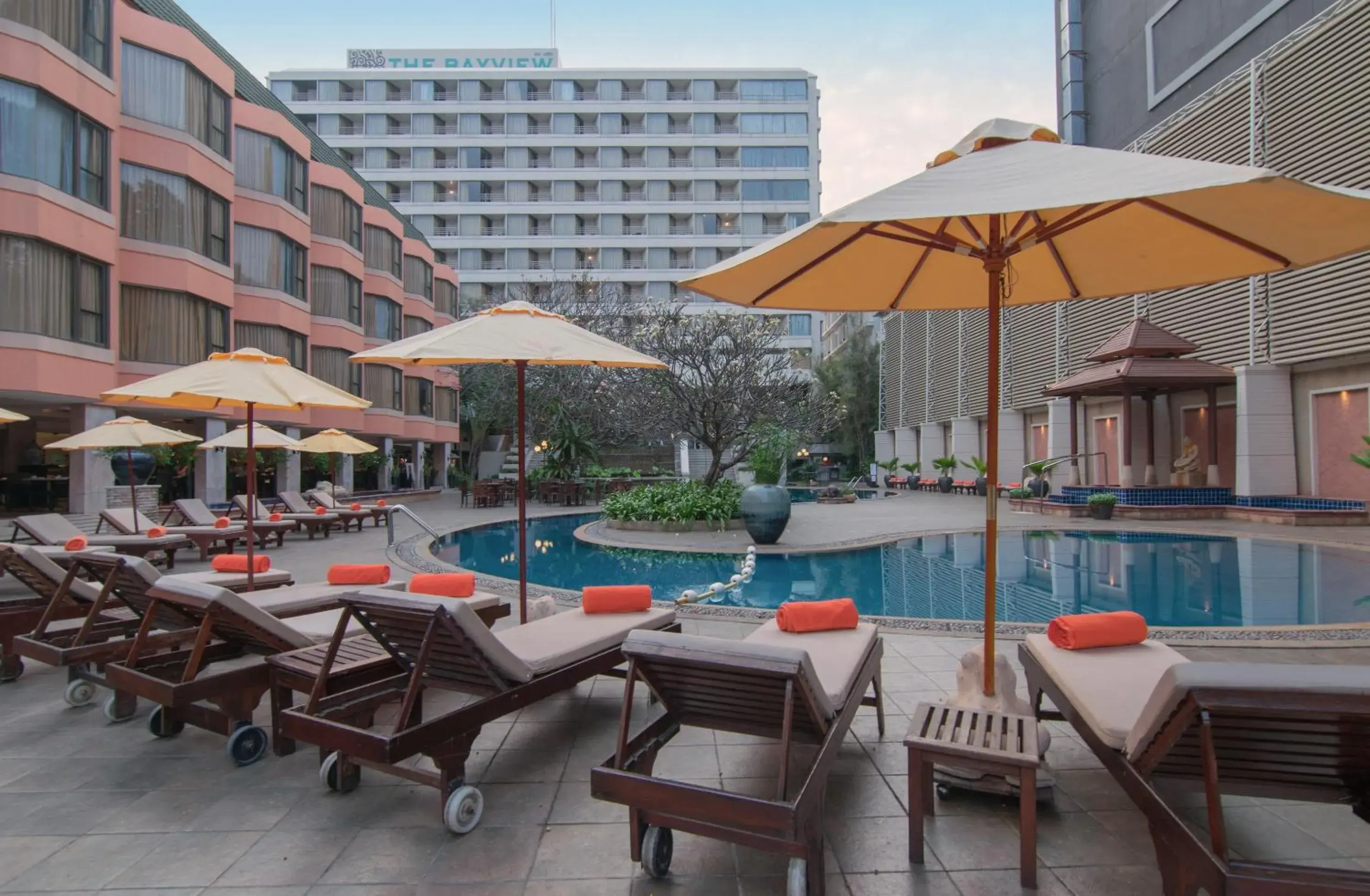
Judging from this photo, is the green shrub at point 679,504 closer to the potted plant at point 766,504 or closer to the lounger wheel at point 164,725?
the potted plant at point 766,504

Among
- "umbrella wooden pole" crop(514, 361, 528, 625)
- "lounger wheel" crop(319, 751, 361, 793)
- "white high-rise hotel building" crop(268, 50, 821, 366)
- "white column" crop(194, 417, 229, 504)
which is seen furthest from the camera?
"white high-rise hotel building" crop(268, 50, 821, 366)

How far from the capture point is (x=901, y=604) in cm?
826

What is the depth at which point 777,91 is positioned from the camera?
50.8m

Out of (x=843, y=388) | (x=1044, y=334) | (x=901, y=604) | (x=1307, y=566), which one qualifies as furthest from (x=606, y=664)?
(x=843, y=388)

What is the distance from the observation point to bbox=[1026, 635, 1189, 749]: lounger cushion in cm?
278

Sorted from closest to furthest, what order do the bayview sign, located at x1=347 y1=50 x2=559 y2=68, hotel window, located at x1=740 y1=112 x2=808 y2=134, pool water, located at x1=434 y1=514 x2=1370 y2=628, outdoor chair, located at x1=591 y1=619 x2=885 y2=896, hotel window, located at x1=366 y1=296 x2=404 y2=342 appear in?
1. outdoor chair, located at x1=591 y1=619 x2=885 y2=896
2. pool water, located at x1=434 y1=514 x2=1370 y2=628
3. hotel window, located at x1=366 y1=296 x2=404 y2=342
4. hotel window, located at x1=740 y1=112 x2=808 y2=134
5. the bayview sign, located at x1=347 y1=50 x2=559 y2=68

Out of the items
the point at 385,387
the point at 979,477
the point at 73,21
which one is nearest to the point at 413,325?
the point at 385,387

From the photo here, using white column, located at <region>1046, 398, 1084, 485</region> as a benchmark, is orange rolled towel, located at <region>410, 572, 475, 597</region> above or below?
below

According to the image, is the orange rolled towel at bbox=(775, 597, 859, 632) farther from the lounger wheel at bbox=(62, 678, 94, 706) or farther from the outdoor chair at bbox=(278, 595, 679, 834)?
the lounger wheel at bbox=(62, 678, 94, 706)

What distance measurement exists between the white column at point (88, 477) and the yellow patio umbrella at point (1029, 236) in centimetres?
1600

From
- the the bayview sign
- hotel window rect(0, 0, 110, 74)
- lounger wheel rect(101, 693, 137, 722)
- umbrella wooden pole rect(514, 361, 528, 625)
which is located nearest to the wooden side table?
umbrella wooden pole rect(514, 361, 528, 625)

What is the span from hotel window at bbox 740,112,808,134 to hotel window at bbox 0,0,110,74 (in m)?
41.3

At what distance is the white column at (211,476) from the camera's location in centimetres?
1845

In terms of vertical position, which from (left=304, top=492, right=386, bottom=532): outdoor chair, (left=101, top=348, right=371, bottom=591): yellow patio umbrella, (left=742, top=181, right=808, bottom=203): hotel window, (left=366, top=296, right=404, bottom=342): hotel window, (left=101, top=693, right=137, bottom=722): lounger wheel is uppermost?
(left=742, top=181, right=808, bottom=203): hotel window
